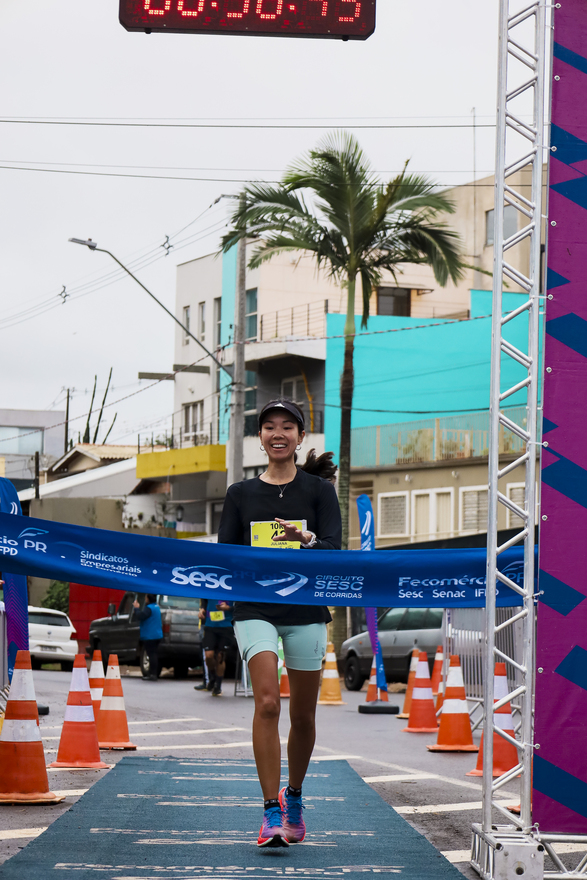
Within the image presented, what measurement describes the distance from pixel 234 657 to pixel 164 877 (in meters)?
18.3

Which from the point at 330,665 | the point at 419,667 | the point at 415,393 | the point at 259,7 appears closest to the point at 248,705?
the point at 330,665

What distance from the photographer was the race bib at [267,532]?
6031mm

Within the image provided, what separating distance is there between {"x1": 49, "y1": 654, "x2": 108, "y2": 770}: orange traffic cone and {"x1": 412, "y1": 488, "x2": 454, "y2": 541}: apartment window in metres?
26.2

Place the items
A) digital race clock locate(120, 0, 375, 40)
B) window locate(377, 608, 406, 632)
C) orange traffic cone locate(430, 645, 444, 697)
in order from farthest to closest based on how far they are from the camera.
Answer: window locate(377, 608, 406, 632) < orange traffic cone locate(430, 645, 444, 697) < digital race clock locate(120, 0, 375, 40)

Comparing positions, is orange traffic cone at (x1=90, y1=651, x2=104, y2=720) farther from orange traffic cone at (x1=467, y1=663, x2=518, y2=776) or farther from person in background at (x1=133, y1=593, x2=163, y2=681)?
person in background at (x1=133, y1=593, x2=163, y2=681)

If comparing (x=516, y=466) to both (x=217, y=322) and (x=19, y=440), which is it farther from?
(x=19, y=440)

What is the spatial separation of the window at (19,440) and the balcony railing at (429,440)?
40.1 meters

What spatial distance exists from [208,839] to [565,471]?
2538mm

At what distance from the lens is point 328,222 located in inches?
1067

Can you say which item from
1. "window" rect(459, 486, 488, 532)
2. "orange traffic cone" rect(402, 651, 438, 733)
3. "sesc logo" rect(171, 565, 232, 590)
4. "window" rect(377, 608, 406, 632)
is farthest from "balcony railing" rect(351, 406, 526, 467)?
"sesc logo" rect(171, 565, 232, 590)

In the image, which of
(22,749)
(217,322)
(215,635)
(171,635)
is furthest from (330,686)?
(217,322)

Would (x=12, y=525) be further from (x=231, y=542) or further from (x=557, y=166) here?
(x=557, y=166)

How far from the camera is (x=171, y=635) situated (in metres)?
23.4

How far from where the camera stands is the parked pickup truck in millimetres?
23391
